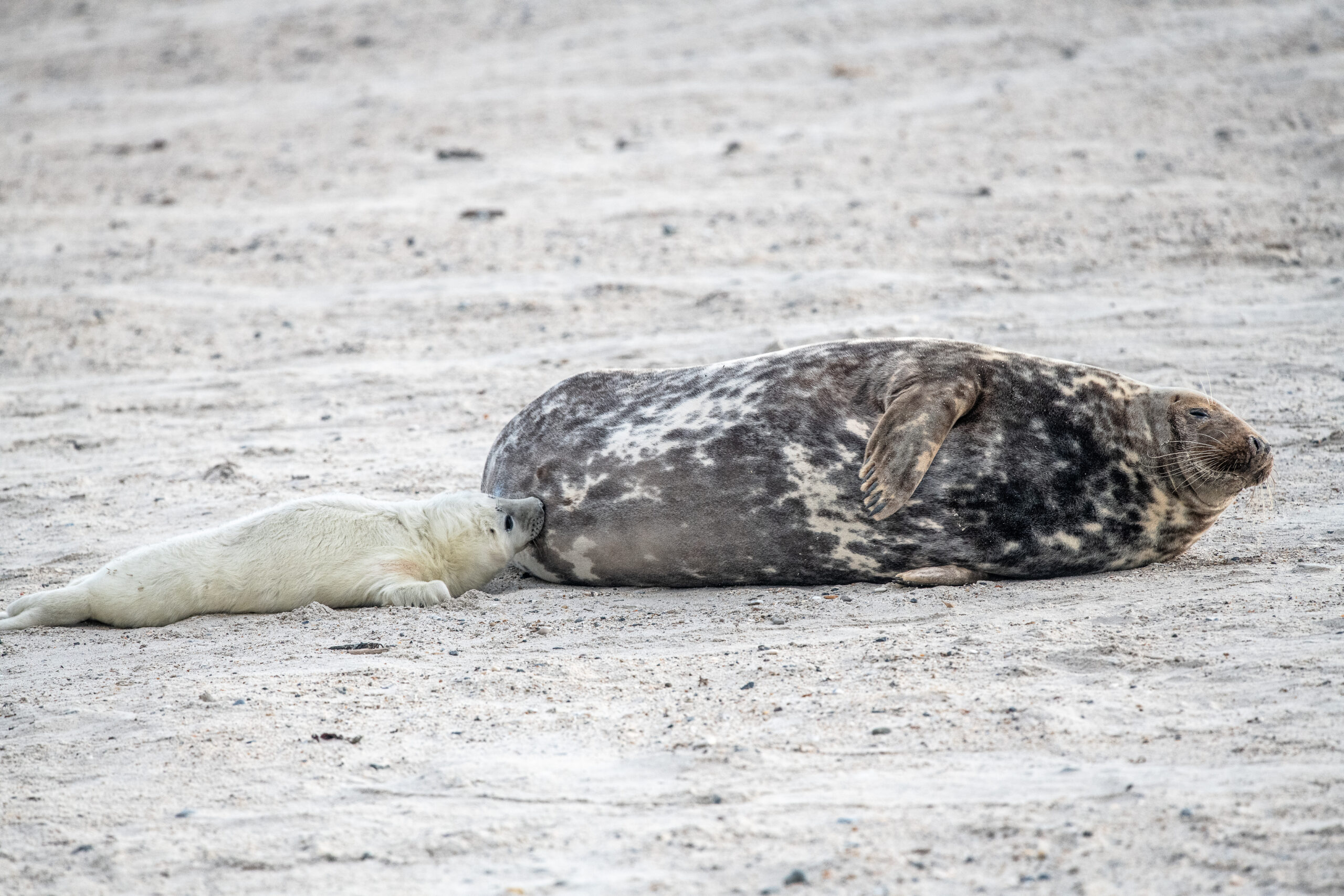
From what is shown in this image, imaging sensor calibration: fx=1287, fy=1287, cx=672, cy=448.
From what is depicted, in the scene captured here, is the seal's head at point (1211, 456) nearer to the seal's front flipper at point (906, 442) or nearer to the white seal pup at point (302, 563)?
the seal's front flipper at point (906, 442)

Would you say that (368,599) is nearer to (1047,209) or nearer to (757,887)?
(757,887)

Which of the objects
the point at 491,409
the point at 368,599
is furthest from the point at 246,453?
the point at 368,599

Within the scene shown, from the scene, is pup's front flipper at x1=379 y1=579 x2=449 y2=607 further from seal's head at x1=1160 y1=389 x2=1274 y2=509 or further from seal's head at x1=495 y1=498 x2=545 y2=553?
seal's head at x1=1160 y1=389 x2=1274 y2=509

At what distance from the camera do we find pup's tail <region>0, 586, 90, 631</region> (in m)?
4.50

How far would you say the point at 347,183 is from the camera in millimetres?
10875

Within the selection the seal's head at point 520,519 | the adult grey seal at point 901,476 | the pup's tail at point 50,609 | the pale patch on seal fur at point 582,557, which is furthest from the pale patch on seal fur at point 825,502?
the pup's tail at point 50,609

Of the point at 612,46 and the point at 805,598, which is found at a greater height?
the point at 612,46

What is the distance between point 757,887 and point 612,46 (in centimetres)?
1206

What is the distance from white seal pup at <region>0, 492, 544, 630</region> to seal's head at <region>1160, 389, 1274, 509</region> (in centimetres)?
225

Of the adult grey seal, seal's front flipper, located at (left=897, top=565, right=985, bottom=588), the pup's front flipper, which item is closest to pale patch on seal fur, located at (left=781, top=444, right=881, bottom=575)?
the adult grey seal

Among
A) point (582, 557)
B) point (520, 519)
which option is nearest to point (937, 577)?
point (582, 557)

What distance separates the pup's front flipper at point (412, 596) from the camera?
4.61 meters

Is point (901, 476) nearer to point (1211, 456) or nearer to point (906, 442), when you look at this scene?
point (906, 442)

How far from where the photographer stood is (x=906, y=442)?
166 inches
